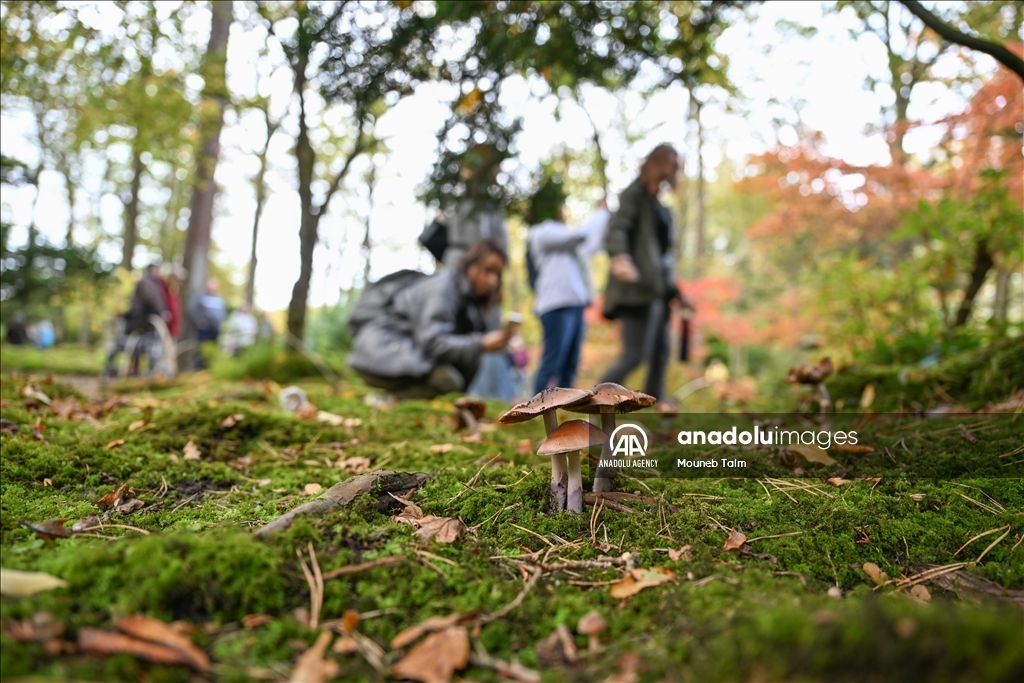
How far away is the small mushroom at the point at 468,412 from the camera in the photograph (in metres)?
3.06

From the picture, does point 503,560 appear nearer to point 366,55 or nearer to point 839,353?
point 366,55

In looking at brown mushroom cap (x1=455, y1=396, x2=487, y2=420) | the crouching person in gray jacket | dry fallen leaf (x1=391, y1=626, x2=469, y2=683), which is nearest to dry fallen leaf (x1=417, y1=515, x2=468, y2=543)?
dry fallen leaf (x1=391, y1=626, x2=469, y2=683)

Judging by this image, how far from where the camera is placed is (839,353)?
593cm

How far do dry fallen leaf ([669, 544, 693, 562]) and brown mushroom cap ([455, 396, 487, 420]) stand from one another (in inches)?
64.7

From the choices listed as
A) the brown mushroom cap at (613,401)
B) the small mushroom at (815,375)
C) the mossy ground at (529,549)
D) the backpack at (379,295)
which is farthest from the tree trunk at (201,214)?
the brown mushroom cap at (613,401)

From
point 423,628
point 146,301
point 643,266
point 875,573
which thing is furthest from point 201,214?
point 875,573

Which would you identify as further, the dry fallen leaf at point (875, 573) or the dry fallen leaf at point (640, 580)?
the dry fallen leaf at point (875, 573)

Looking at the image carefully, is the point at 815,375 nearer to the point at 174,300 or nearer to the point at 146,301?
the point at 146,301

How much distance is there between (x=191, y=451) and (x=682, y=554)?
6.65 ft

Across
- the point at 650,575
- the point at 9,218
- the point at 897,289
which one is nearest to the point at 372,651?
the point at 650,575

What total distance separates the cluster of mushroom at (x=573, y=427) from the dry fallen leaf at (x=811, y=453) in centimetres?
81

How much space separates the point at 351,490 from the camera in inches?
67.7

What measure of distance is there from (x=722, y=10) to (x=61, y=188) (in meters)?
28.6

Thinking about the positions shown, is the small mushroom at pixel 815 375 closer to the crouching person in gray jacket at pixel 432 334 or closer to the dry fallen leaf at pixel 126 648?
the crouching person in gray jacket at pixel 432 334
